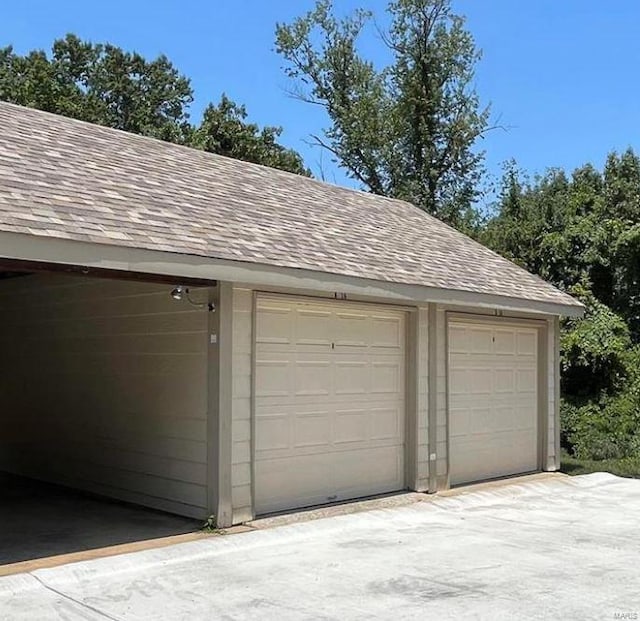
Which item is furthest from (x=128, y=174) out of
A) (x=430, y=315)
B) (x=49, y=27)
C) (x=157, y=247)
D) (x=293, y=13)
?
(x=49, y=27)

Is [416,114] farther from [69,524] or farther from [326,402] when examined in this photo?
[69,524]

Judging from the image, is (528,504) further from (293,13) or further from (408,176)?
(293,13)

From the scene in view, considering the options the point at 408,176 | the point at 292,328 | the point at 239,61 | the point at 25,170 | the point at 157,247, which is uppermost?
the point at 239,61

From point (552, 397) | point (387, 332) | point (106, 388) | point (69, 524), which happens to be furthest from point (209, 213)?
point (552, 397)

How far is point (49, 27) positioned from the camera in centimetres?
3488

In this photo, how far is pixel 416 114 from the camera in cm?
2819

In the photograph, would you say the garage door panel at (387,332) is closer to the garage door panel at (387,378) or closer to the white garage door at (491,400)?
the garage door panel at (387,378)

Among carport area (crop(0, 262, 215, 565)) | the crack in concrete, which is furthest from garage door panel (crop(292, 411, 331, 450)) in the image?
the crack in concrete

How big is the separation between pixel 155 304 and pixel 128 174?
149cm

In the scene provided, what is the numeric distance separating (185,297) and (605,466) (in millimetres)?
8033

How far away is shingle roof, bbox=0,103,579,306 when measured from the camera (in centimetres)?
686

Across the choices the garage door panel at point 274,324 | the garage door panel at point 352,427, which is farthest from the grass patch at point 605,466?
the garage door panel at point 274,324

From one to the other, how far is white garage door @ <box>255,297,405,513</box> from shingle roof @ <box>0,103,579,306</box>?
720 mm

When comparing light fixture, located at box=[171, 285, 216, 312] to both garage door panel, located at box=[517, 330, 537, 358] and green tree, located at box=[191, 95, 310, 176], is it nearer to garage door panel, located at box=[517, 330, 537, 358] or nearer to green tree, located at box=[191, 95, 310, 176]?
garage door panel, located at box=[517, 330, 537, 358]
